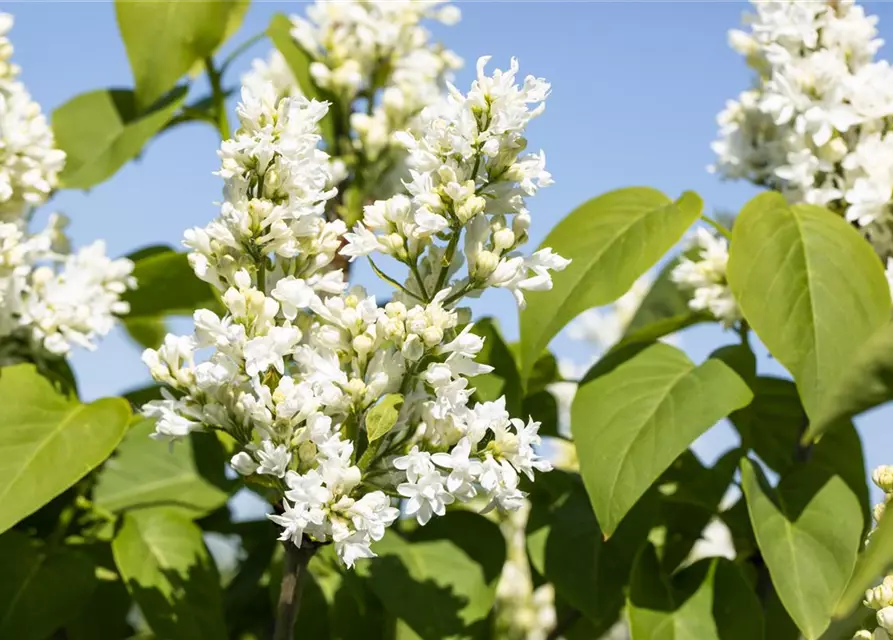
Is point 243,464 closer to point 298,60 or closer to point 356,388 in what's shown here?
point 356,388

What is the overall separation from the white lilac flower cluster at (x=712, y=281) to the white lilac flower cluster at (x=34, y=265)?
0.50m

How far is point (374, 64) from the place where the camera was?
3.96ft

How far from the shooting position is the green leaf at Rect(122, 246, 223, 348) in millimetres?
1008

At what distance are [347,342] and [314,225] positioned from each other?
0.07 meters

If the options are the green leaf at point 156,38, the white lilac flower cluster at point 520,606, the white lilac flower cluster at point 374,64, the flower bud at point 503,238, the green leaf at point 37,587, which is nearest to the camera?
the flower bud at point 503,238

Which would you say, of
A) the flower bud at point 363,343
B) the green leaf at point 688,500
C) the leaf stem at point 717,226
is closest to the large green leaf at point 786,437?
the green leaf at point 688,500

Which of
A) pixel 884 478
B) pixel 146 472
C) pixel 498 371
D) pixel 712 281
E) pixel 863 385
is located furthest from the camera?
pixel 146 472

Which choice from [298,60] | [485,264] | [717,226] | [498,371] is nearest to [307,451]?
[485,264]

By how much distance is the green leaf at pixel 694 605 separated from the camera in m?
0.80

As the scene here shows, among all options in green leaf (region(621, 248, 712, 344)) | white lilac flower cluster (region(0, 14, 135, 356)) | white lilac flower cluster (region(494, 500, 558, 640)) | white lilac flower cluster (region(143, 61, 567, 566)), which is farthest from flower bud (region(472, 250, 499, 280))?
white lilac flower cluster (region(494, 500, 558, 640))

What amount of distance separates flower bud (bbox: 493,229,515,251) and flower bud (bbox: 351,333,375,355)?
9 centimetres

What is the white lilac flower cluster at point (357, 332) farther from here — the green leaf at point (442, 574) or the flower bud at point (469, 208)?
the green leaf at point (442, 574)

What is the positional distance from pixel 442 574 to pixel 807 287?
365 mm

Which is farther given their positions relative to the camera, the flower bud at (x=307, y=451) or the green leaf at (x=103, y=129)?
the green leaf at (x=103, y=129)
